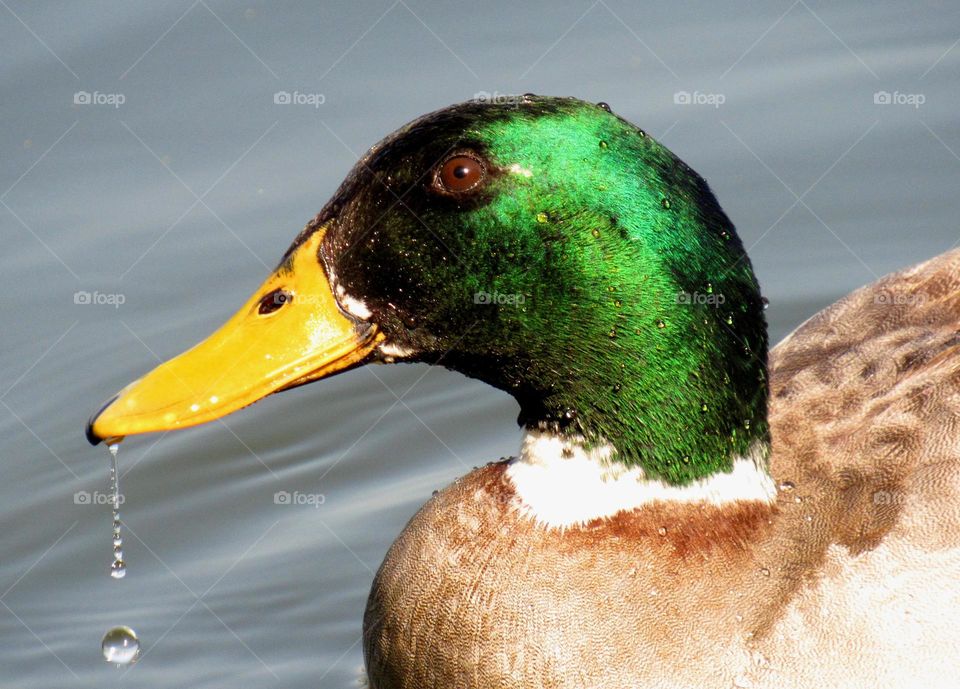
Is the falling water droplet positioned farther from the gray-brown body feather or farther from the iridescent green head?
the iridescent green head

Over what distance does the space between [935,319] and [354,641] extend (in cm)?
208

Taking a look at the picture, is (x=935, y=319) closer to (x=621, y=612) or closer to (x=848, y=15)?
(x=621, y=612)

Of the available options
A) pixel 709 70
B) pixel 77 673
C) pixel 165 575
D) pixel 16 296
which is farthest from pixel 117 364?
pixel 709 70

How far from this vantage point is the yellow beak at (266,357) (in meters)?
3.67

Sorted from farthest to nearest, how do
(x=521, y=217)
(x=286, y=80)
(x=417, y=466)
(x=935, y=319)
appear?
(x=286, y=80) < (x=417, y=466) < (x=935, y=319) < (x=521, y=217)

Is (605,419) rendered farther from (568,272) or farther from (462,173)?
(462,173)

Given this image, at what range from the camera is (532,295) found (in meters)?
3.57

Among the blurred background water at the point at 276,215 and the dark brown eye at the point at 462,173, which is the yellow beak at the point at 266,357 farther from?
the blurred background water at the point at 276,215

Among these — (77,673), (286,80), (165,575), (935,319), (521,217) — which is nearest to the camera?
(521,217)

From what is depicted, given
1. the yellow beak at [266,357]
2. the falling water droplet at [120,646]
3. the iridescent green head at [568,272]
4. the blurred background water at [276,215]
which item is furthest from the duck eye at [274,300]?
the falling water droplet at [120,646]

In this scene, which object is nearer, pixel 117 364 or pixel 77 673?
pixel 77 673

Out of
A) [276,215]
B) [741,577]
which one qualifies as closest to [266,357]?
[741,577]

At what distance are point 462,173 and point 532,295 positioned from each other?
321 millimetres

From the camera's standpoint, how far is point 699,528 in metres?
3.67
